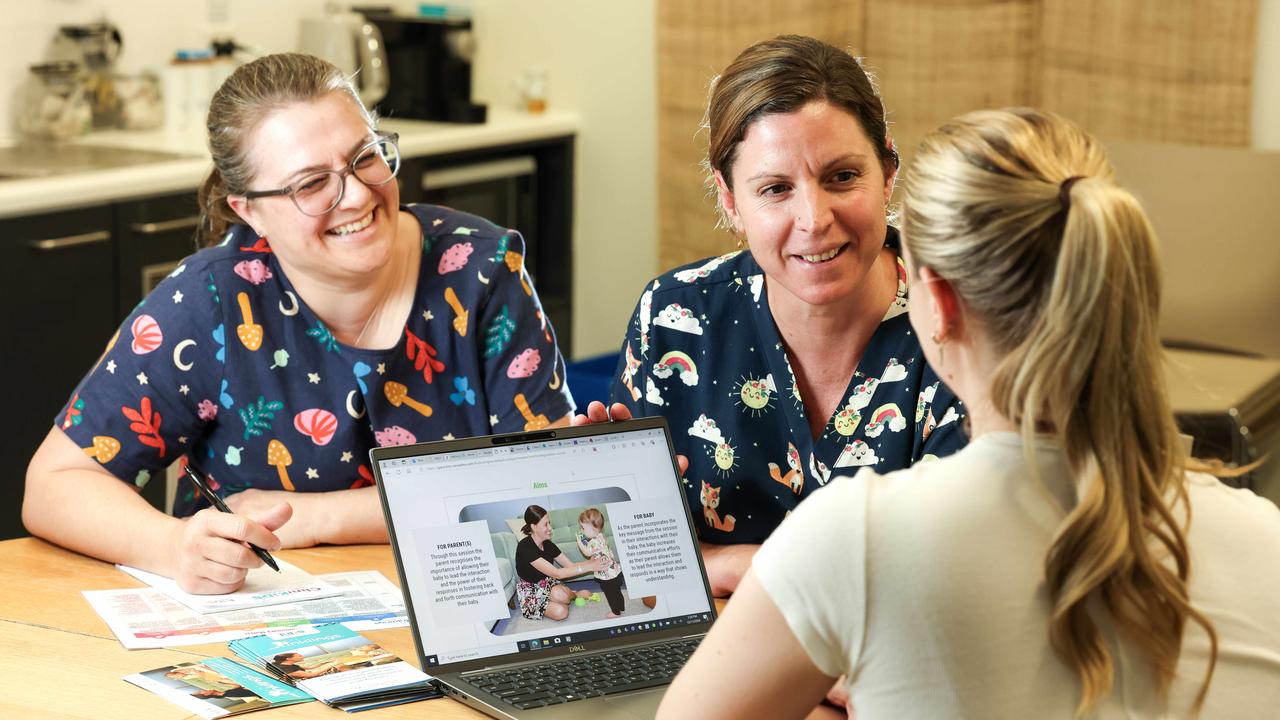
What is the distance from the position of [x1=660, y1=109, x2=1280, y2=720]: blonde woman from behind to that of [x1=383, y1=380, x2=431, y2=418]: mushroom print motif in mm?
994

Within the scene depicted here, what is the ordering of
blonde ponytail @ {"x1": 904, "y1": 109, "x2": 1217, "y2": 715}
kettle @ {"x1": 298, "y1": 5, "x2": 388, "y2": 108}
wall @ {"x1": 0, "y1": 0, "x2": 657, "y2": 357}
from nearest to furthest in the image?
blonde ponytail @ {"x1": 904, "y1": 109, "x2": 1217, "y2": 715}, kettle @ {"x1": 298, "y1": 5, "x2": 388, "y2": 108}, wall @ {"x1": 0, "y1": 0, "x2": 657, "y2": 357}

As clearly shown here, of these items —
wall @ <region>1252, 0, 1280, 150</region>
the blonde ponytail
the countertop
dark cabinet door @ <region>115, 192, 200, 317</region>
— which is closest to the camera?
the blonde ponytail

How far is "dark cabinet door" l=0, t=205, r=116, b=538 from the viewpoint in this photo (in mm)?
2904

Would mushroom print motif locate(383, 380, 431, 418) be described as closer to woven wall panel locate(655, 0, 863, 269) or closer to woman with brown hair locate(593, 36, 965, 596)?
woman with brown hair locate(593, 36, 965, 596)

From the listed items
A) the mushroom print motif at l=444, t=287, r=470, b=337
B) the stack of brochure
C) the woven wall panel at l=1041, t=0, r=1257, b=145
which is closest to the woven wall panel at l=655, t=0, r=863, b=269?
the woven wall panel at l=1041, t=0, r=1257, b=145

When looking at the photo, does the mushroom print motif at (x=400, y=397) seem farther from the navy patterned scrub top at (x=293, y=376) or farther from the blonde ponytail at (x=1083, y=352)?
the blonde ponytail at (x=1083, y=352)

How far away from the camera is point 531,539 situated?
1.41 metres

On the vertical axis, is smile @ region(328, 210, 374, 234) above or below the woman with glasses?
above

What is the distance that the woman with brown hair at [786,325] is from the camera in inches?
61.9

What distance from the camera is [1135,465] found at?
3.21ft

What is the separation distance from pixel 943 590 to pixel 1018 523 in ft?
0.24

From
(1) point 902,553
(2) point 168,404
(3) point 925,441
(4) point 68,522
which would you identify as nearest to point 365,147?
(2) point 168,404

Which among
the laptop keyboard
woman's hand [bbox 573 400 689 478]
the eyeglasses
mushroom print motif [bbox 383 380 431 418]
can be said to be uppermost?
the eyeglasses

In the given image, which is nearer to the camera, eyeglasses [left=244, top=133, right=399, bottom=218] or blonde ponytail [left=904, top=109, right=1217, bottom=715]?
blonde ponytail [left=904, top=109, right=1217, bottom=715]
